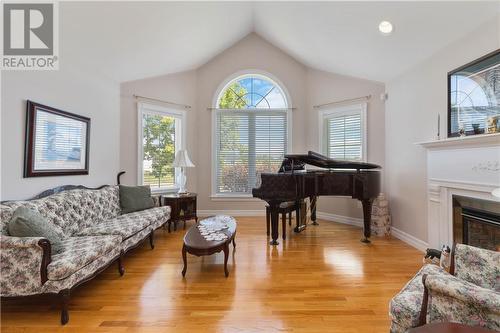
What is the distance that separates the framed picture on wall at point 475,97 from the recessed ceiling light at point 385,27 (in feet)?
3.10

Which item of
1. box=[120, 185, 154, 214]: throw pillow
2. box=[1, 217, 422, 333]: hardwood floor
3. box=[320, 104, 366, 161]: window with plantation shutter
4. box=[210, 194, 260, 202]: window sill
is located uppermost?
box=[320, 104, 366, 161]: window with plantation shutter

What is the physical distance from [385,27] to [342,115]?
78.9 inches

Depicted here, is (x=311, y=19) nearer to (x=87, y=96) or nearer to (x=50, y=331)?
(x=87, y=96)

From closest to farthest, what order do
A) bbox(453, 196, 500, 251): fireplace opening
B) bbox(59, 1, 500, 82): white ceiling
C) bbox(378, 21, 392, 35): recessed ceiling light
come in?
1. bbox(453, 196, 500, 251): fireplace opening
2. bbox(59, 1, 500, 82): white ceiling
3. bbox(378, 21, 392, 35): recessed ceiling light

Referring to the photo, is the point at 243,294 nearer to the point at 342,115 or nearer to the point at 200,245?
the point at 200,245

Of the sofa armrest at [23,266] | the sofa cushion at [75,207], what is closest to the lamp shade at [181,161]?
the sofa cushion at [75,207]

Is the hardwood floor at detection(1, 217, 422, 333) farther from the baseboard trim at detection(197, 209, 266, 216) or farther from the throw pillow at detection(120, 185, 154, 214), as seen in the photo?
the baseboard trim at detection(197, 209, 266, 216)

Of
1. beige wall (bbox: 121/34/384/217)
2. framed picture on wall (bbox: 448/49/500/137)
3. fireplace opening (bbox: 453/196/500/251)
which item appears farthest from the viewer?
beige wall (bbox: 121/34/384/217)

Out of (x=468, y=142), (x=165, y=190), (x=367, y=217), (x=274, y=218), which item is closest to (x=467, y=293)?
(x=468, y=142)

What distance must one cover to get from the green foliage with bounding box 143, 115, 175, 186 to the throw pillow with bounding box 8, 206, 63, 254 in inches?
112

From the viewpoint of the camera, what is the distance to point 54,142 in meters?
3.09

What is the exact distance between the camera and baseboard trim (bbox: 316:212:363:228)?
15.7 feet

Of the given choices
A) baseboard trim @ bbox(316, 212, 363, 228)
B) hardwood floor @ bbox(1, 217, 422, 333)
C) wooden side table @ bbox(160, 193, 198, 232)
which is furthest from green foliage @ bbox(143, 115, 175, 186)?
baseboard trim @ bbox(316, 212, 363, 228)

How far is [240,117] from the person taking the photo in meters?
5.57
